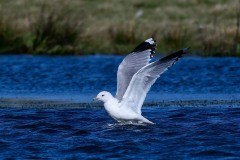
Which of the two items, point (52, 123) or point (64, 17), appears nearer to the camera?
point (52, 123)

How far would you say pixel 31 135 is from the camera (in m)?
12.8

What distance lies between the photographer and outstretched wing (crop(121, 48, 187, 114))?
1241 centimetres

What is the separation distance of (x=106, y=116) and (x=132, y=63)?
4.36 ft

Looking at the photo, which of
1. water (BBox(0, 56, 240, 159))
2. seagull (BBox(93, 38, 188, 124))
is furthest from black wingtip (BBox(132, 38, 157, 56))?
water (BBox(0, 56, 240, 159))

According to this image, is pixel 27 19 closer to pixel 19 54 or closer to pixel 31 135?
pixel 19 54

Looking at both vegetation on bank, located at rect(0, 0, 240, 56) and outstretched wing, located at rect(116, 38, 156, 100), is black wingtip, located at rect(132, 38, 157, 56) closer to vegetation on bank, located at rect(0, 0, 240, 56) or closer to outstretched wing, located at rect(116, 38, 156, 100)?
outstretched wing, located at rect(116, 38, 156, 100)

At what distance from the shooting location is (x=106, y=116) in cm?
1450

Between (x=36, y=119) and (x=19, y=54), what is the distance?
10.1 meters

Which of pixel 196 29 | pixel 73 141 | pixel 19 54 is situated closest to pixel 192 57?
pixel 196 29

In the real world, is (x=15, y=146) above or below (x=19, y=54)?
below

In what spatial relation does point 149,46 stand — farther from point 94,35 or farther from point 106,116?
point 94,35

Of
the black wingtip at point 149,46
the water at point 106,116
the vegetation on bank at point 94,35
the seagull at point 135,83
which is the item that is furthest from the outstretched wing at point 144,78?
the vegetation on bank at point 94,35

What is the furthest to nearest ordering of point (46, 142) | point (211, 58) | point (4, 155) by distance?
1. point (211, 58)
2. point (46, 142)
3. point (4, 155)

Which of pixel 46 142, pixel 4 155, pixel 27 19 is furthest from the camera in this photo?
pixel 27 19
